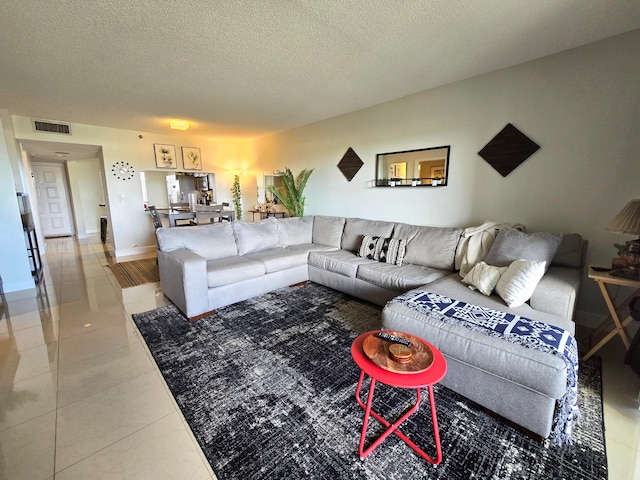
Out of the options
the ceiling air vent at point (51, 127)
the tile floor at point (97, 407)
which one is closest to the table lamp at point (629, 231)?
the tile floor at point (97, 407)

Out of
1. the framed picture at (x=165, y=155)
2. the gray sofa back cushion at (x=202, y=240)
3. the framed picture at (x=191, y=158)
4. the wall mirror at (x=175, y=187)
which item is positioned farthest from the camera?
the wall mirror at (x=175, y=187)

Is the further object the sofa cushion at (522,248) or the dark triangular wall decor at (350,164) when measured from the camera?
the dark triangular wall decor at (350,164)

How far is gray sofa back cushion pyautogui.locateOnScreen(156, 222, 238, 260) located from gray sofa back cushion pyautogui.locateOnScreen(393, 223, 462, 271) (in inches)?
84.1

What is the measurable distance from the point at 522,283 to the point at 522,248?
1.48 ft

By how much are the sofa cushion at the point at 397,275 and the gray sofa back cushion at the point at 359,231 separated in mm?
558

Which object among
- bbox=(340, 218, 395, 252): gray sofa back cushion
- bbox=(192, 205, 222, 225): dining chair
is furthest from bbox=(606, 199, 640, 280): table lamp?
bbox=(192, 205, 222, 225): dining chair

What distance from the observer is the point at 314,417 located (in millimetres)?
1505

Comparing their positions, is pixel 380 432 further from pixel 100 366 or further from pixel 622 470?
pixel 100 366

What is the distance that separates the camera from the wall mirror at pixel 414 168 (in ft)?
10.5

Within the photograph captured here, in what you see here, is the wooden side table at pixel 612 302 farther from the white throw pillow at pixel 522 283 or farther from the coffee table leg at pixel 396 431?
the coffee table leg at pixel 396 431

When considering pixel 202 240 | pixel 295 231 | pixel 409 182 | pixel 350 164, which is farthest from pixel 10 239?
pixel 409 182

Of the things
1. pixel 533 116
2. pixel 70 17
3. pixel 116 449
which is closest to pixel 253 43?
pixel 70 17

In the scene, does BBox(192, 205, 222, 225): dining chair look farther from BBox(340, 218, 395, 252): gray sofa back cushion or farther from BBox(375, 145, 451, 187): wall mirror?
BBox(375, 145, 451, 187): wall mirror

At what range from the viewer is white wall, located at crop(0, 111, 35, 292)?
3.29 meters
